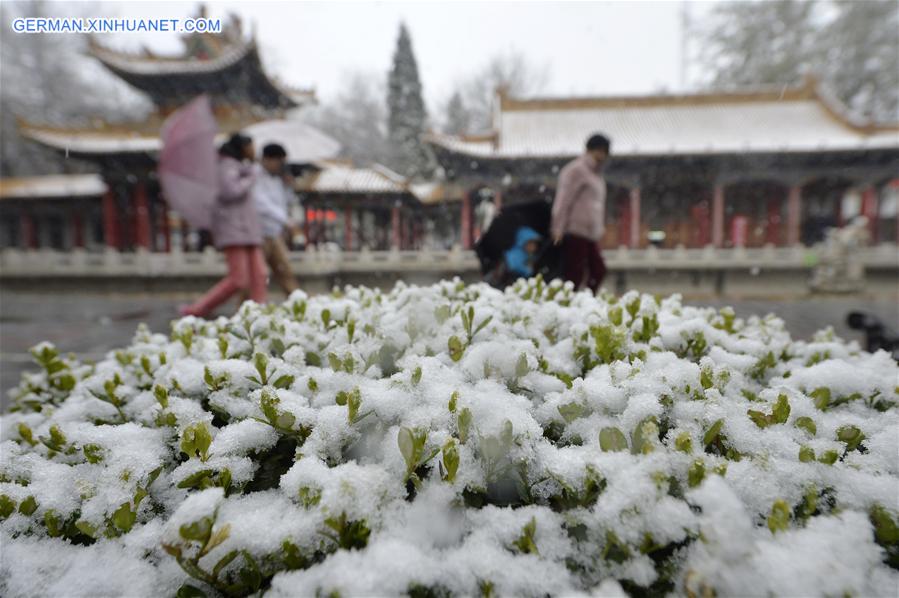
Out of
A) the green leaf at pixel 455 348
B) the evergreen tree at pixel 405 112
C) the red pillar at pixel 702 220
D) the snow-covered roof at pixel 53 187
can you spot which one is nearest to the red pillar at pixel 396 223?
the evergreen tree at pixel 405 112

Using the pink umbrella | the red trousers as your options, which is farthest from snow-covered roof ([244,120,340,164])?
the red trousers

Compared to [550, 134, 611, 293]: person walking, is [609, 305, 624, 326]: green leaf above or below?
below

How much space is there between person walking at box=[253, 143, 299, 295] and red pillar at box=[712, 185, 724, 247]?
12385mm

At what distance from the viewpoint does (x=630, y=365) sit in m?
0.97

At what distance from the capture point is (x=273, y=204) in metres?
4.30

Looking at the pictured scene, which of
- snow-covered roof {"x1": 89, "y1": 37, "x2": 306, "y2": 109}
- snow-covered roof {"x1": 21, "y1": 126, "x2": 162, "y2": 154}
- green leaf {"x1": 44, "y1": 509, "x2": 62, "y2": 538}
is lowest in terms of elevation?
green leaf {"x1": 44, "y1": 509, "x2": 62, "y2": 538}

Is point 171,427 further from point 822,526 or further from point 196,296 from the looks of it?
point 196,296

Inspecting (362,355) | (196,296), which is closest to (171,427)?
(362,355)

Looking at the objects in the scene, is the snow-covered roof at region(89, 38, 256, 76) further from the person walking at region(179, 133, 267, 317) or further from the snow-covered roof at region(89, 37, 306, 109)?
the person walking at region(179, 133, 267, 317)

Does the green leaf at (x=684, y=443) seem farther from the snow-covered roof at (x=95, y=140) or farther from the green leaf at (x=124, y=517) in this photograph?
the snow-covered roof at (x=95, y=140)

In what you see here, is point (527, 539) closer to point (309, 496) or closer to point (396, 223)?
point (309, 496)

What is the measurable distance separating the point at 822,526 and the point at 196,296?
12676 mm

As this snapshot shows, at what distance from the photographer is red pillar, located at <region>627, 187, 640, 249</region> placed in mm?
13470

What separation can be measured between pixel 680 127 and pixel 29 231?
20.4m
